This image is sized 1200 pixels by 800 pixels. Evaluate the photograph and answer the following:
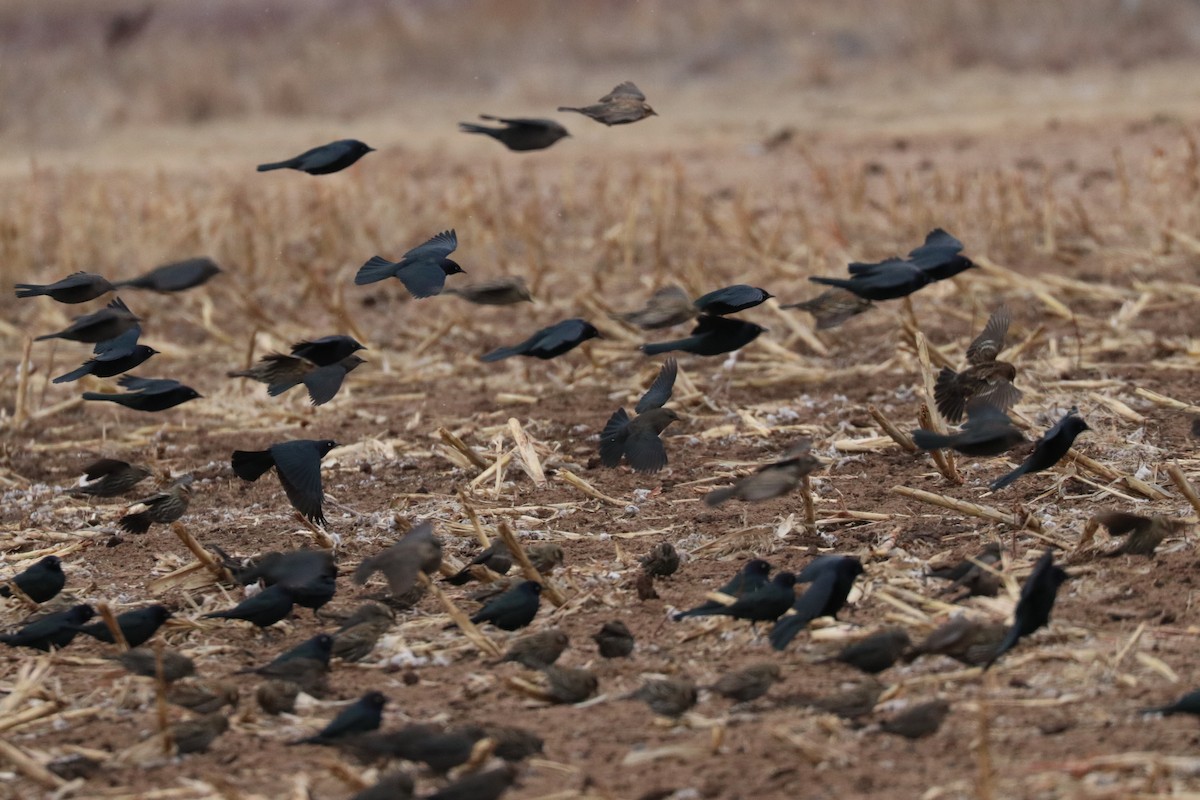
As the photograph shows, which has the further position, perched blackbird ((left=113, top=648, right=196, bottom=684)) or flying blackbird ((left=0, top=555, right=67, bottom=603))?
flying blackbird ((left=0, top=555, right=67, bottom=603))

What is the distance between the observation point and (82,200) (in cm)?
1020

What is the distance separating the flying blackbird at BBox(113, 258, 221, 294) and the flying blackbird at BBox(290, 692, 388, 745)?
1396 mm

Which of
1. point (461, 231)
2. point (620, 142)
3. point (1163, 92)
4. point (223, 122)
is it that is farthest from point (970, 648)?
point (223, 122)

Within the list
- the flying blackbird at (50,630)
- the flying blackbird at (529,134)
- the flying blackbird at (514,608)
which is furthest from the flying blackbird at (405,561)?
the flying blackbird at (529,134)

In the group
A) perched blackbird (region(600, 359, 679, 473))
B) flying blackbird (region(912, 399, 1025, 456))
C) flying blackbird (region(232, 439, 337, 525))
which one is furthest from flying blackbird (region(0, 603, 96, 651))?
flying blackbird (region(912, 399, 1025, 456))

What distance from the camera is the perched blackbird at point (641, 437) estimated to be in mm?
4254

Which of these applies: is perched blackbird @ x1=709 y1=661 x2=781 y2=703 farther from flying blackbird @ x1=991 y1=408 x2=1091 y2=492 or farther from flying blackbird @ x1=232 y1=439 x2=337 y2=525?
flying blackbird @ x1=232 y1=439 x2=337 y2=525

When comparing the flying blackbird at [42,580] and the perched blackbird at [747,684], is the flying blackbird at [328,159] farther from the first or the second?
the perched blackbird at [747,684]

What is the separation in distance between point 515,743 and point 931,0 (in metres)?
19.1

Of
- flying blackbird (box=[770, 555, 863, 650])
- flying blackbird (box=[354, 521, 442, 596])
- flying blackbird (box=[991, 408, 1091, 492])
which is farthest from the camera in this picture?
flying blackbird (box=[991, 408, 1091, 492])

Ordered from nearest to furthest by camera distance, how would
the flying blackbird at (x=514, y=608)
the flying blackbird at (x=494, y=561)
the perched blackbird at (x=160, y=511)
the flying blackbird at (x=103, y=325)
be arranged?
the flying blackbird at (x=514, y=608), the flying blackbird at (x=494, y=561), the flying blackbird at (x=103, y=325), the perched blackbird at (x=160, y=511)

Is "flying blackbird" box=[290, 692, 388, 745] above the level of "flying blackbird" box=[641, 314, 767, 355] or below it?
below

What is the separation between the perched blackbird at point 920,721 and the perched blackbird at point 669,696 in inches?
16.0

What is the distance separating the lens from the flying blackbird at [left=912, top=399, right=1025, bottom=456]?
11.9 ft
